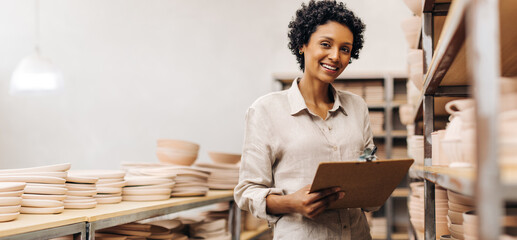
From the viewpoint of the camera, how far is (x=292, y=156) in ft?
5.85

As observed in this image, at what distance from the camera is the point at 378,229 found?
213 inches

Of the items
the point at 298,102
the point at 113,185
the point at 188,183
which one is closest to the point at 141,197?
the point at 113,185

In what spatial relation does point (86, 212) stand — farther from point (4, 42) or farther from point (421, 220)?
point (4, 42)

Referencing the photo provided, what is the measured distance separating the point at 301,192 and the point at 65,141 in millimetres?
5588

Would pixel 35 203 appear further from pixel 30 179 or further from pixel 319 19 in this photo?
pixel 319 19

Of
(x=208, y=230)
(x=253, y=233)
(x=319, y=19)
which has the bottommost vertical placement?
(x=253, y=233)

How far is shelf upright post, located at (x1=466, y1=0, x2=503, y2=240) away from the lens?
667mm

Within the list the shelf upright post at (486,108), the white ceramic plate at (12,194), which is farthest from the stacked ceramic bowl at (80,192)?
the shelf upright post at (486,108)

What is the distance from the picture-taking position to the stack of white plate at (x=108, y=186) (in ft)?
7.82

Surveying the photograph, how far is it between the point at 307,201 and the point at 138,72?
5.21m

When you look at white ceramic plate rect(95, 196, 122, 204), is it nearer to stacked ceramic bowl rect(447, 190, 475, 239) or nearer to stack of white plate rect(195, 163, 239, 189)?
stack of white plate rect(195, 163, 239, 189)

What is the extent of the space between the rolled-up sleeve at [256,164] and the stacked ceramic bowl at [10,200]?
0.80 metres

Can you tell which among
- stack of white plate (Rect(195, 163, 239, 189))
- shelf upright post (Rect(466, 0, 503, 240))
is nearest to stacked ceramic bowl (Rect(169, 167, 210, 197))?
stack of white plate (Rect(195, 163, 239, 189))

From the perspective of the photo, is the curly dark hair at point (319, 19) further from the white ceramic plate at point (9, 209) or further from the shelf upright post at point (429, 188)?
the white ceramic plate at point (9, 209)
